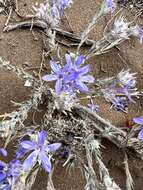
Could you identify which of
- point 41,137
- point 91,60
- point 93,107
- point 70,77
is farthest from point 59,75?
point 91,60

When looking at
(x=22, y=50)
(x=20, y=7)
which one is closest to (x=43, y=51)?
(x=22, y=50)

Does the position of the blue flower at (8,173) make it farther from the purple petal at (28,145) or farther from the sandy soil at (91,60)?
the sandy soil at (91,60)

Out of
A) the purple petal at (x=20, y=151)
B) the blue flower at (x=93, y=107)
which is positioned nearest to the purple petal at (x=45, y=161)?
the purple petal at (x=20, y=151)

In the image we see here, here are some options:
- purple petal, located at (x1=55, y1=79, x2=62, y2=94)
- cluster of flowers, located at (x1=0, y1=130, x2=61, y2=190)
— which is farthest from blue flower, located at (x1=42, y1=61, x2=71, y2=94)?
cluster of flowers, located at (x1=0, y1=130, x2=61, y2=190)

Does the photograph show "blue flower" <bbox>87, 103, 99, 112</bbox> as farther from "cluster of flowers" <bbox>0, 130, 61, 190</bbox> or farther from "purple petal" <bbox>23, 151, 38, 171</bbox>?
"purple petal" <bbox>23, 151, 38, 171</bbox>

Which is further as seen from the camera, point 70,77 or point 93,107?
point 93,107

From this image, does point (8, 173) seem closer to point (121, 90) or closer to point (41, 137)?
point (41, 137)

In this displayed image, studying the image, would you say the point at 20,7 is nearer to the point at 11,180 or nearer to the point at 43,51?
the point at 43,51
